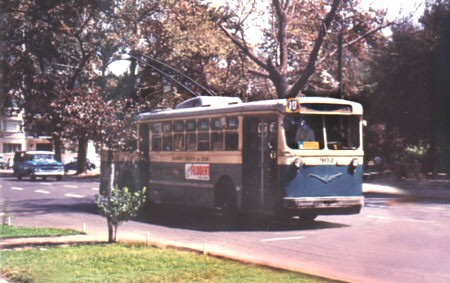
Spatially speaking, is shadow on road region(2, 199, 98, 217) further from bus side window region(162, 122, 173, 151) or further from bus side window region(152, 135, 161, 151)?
bus side window region(162, 122, 173, 151)

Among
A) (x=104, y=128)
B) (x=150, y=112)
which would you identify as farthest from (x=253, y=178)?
(x=150, y=112)

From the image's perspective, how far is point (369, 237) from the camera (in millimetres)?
10547

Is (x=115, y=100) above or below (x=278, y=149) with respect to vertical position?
above

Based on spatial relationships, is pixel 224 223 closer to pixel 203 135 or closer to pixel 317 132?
pixel 203 135

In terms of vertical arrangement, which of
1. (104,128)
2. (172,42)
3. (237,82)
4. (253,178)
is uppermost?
(172,42)

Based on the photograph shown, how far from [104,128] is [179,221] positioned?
4313mm

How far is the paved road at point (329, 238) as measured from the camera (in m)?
5.44

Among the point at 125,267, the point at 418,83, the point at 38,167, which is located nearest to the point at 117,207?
the point at 125,267

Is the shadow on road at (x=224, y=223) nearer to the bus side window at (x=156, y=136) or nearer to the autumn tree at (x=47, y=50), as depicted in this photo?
the bus side window at (x=156, y=136)

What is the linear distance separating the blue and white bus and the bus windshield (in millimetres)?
19

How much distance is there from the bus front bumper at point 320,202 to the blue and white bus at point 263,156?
19 millimetres

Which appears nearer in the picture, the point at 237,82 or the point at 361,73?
the point at 361,73

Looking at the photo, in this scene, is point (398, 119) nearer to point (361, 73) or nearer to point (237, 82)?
point (361, 73)

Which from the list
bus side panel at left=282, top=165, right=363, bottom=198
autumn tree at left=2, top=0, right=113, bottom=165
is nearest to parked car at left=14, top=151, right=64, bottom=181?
autumn tree at left=2, top=0, right=113, bottom=165
